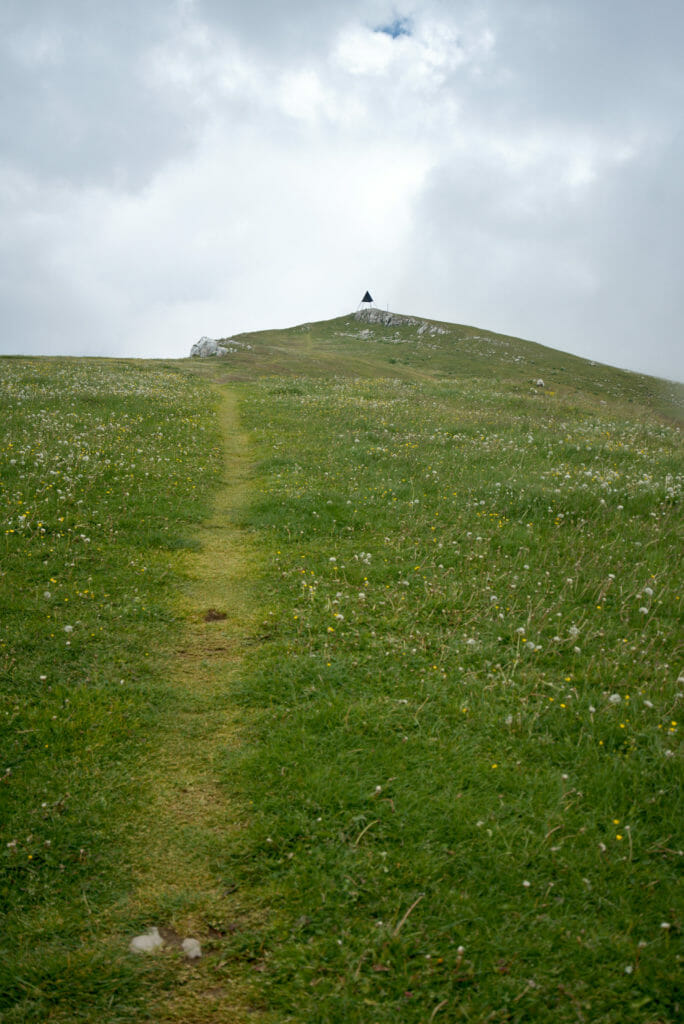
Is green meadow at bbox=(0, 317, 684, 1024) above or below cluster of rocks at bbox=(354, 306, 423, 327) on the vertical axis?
below

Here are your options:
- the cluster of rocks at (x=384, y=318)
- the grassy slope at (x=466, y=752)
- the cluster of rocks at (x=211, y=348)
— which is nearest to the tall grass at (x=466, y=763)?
the grassy slope at (x=466, y=752)

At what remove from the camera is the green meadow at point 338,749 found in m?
4.29

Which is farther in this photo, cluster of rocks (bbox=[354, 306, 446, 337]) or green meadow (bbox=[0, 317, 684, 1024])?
cluster of rocks (bbox=[354, 306, 446, 337])

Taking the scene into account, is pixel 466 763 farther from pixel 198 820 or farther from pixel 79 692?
pixel 79 692

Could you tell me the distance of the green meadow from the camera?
169 inches

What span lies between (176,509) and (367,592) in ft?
17.8

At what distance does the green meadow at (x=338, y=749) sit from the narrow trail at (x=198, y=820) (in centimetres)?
3

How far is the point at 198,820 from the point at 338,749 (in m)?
1.59

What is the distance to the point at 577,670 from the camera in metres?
7.70

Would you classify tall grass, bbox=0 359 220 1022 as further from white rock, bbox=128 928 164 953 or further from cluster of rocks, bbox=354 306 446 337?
cluster of rocks, bbox=354 306 446 337

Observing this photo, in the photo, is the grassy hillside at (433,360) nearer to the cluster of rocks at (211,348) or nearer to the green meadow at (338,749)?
the cluster of rocks at (211,348)

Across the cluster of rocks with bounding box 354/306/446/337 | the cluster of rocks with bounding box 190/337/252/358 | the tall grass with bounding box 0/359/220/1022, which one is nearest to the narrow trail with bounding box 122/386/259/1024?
the tall grass with bounding box 0/359/220/1022

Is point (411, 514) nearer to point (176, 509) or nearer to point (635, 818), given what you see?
point (176, 509)

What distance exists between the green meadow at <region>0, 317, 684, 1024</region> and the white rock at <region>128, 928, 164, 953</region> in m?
0.07
